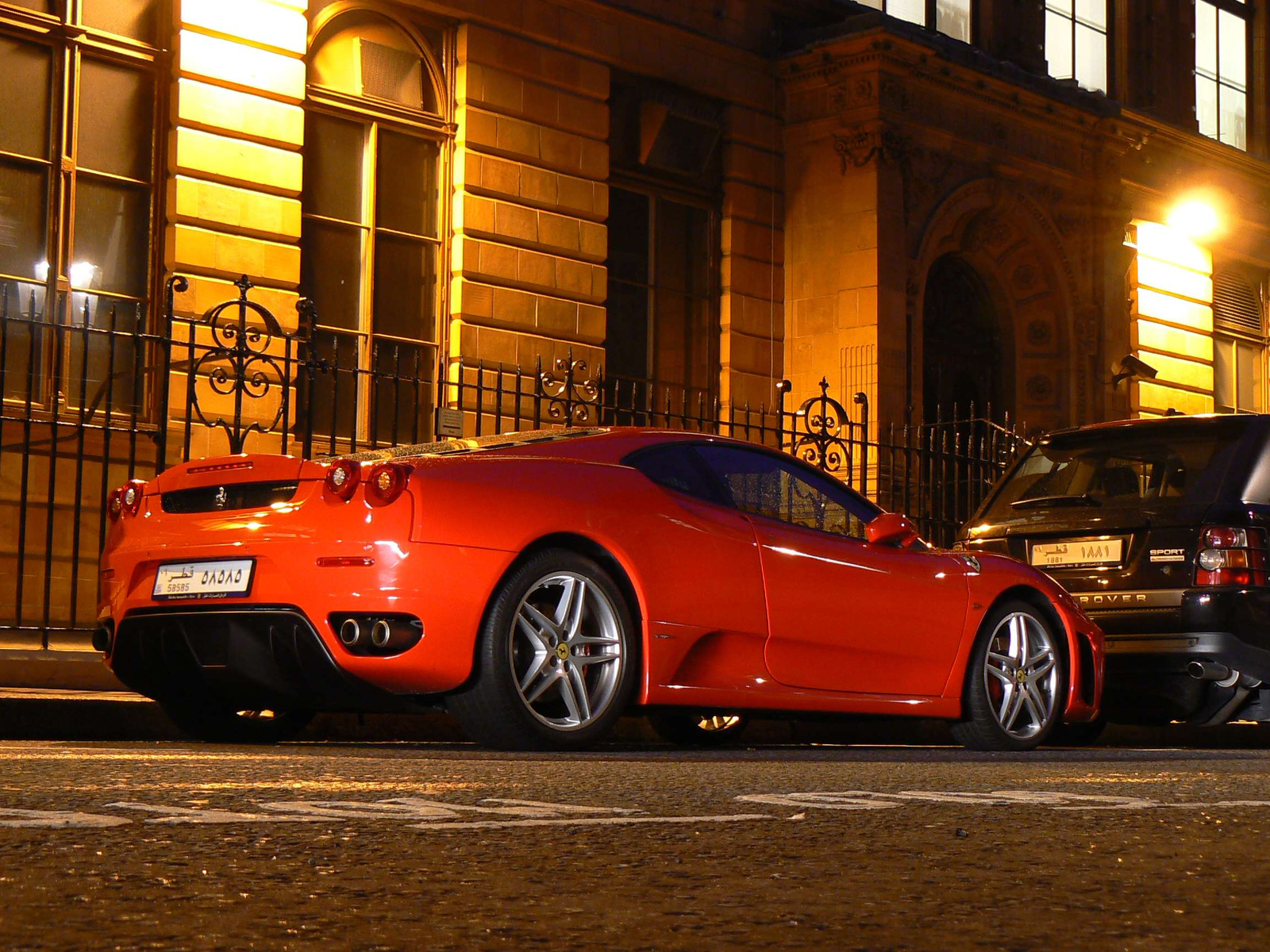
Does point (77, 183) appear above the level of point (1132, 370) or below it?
above

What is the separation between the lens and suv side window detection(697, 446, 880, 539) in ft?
24.8

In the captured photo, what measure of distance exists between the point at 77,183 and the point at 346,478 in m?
9.31

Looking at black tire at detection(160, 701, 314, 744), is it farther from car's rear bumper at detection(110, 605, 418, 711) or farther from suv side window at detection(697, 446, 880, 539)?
suv side window at detection(697, 446, 880, 539)

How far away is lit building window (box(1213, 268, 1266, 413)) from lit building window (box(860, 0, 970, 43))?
211 inches

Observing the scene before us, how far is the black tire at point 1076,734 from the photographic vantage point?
32.7ft

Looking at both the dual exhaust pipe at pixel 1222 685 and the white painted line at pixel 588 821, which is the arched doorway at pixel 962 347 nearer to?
the dual exhaust pipe at pixel 1222 685

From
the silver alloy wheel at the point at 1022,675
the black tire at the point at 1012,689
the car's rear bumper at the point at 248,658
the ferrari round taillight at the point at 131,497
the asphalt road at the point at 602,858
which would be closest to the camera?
the asphalt road at the point at 602,858

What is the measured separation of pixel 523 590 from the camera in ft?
21.5

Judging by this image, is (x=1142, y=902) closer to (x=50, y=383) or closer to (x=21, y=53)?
(x=50, y=383)

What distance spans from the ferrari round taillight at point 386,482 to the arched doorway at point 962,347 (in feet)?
48.6

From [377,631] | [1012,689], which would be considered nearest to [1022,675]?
[1012,689]

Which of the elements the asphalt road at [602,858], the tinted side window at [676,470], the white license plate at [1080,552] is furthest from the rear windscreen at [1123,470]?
the asphalt road at [602,858]

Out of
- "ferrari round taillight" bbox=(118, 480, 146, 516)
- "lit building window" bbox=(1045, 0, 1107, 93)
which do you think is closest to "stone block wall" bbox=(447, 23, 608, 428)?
"lit building window" bbox=(1045, 0, 1107, 93)

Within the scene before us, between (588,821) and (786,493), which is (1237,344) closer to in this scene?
(786,493)
